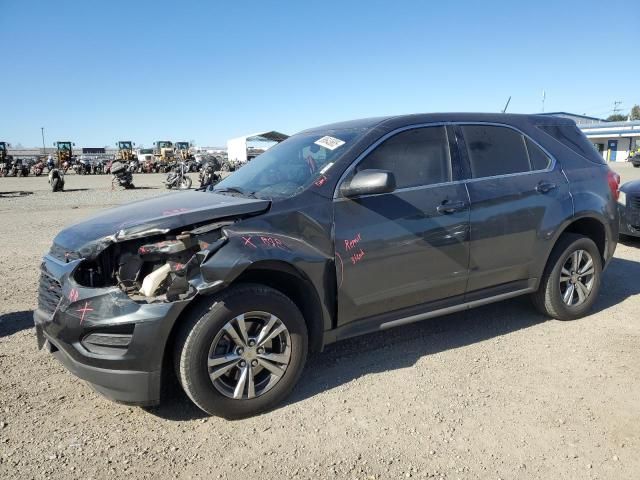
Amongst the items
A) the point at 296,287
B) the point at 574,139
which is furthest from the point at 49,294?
the point at 574,139

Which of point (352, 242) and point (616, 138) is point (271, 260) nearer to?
point (352, 242)

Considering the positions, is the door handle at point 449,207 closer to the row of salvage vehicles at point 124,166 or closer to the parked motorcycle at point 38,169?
the row of salvage vehicles at point 124,166

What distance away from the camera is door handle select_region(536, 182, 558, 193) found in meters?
4.22

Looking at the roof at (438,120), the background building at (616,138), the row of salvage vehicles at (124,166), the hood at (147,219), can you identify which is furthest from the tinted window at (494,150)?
the background building at (616,138)

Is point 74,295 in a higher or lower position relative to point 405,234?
lower

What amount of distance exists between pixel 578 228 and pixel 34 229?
394 inches

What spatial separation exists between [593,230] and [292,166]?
10.0 ft

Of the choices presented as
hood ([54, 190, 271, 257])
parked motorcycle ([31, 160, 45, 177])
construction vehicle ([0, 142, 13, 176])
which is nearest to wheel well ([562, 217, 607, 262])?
hood ([54, 190, 271, 257])

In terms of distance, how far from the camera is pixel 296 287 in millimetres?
3279

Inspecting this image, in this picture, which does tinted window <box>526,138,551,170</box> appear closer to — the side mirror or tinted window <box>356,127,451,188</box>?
tinted window <box>356,127,451,188</box>

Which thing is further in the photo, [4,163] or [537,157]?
[4,163]

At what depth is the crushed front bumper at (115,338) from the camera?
273 centimetres

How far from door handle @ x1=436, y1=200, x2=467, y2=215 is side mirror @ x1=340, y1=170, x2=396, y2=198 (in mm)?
603

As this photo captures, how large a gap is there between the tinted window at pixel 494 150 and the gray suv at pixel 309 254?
0.05 feet
